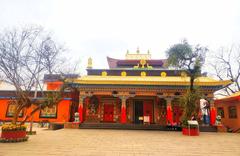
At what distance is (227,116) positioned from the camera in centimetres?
1552

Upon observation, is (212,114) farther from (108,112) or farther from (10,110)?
(10,110)

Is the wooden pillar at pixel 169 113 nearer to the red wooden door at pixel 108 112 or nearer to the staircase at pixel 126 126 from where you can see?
the staircase at pixel 126 126

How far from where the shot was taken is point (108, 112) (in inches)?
675

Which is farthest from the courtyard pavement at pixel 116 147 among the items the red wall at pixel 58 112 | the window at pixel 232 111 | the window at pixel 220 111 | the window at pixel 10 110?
the window at pixel 10 110

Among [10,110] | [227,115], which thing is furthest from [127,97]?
[10,110]

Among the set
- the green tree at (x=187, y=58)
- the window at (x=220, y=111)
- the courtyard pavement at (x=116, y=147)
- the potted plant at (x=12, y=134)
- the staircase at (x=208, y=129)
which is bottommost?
the staircase at (x=208, y=129)

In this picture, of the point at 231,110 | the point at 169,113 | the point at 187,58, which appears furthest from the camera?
the point at 231,110

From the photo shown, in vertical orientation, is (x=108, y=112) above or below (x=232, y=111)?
below

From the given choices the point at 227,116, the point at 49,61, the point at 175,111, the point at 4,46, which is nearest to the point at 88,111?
the point at 49,61

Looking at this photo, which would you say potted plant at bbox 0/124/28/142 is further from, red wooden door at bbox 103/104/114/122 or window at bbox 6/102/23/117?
window at bbox 6/102/23/117

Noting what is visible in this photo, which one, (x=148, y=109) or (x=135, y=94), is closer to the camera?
(x=135, y=94)

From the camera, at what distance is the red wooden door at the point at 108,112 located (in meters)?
16.9

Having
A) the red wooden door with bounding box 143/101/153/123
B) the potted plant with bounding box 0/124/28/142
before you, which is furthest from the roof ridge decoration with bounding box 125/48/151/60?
the potted plant with bounding box 0/124/28/142

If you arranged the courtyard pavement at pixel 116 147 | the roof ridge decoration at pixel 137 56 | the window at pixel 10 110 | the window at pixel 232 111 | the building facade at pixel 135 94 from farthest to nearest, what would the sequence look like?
the roof ridge decoration at pixel 137 56
the window at pixel 10 110
the building facade at pixel 135 94
the window at pixel 232 111
the courtyard pavement at pixel 116 147
